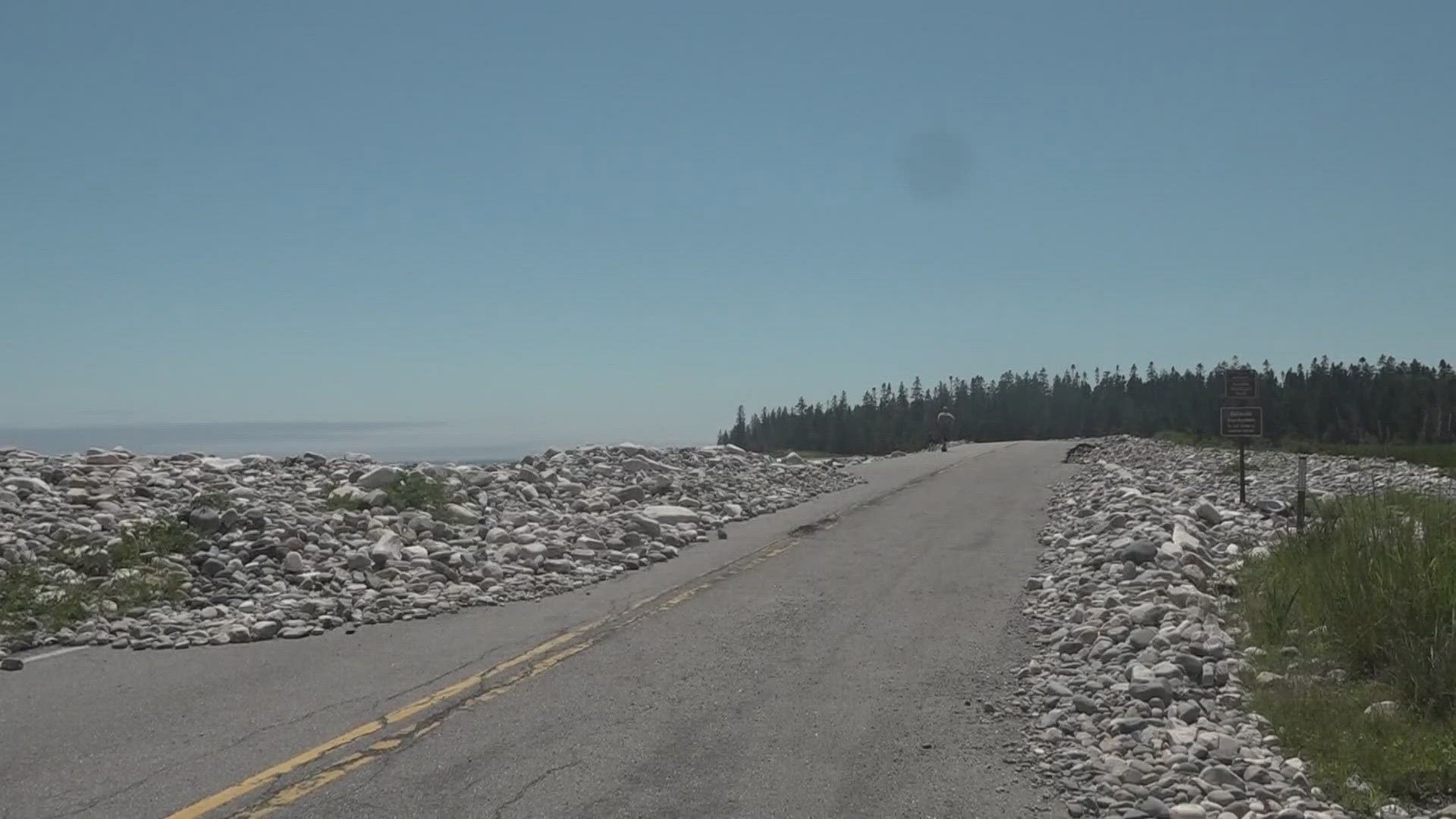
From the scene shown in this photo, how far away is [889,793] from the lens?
5.87 meters

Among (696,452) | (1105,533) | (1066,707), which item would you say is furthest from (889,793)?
(696,452)

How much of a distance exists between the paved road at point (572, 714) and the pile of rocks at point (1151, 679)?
371 millimetres

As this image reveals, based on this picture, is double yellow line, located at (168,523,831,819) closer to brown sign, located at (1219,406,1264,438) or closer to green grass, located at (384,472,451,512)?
green grass, located at (384,472,451,512)

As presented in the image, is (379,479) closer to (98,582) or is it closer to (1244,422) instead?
(98,582)

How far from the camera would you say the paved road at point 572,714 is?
19.0 ft

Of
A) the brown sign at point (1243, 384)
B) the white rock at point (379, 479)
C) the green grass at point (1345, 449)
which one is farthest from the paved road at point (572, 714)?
the green grass at point (1345, 449)

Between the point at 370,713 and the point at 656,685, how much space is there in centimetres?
195

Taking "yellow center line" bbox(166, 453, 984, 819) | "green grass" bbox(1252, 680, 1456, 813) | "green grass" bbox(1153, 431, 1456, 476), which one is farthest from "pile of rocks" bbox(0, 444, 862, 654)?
"green grass" bbox(1153, 431, 1456, 476)

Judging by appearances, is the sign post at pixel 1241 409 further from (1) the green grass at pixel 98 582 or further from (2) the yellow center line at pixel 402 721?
(1) the green grass at pixel 98 582

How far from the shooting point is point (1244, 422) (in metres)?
19.2

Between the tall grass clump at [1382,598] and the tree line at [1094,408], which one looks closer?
the tall grass clump at [1382,598]

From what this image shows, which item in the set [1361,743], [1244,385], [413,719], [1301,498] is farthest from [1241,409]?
[413,719]

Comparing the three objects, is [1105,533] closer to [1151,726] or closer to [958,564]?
[958,564]

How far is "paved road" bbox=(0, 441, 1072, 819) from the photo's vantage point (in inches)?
228
